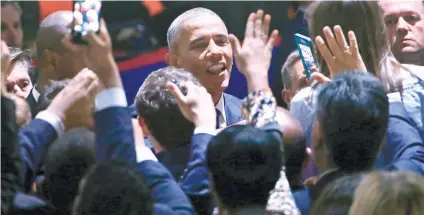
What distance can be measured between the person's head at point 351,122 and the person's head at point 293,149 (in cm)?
9

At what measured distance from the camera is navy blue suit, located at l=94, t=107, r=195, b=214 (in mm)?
2967

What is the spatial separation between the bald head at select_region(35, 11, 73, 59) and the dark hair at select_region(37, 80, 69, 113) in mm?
359

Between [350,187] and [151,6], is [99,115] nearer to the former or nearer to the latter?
[350,187]

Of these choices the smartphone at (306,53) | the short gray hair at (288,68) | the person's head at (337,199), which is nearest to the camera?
the person's head at (337,199)

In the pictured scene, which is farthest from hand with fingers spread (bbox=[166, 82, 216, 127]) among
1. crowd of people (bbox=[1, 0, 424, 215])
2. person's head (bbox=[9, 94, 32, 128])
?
person's head (bbox=[9, 94, 32, 128])

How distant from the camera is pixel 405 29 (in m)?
4.16

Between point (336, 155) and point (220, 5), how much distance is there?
190 cm

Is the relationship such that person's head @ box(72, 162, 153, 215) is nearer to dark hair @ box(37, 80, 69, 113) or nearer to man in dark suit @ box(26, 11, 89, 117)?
dark hair @ box(37, 80, 69, 113)

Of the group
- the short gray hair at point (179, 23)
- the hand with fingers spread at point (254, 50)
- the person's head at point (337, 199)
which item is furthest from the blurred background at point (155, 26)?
the person's head at point (337, 199)

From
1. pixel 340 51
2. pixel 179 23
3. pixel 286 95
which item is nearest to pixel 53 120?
pixel 340 51

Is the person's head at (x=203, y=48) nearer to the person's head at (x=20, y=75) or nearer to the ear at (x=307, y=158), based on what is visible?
the person's head at (x=20, y=75)

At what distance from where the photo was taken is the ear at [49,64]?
3.82m

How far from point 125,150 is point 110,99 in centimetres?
16

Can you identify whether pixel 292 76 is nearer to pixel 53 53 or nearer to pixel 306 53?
pixel 306 53
